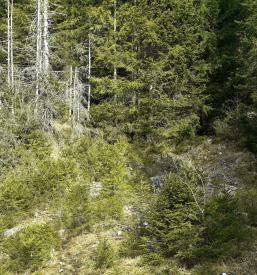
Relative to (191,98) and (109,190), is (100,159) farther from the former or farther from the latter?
(191,98)

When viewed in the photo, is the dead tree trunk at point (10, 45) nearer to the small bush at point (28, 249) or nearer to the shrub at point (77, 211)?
the shrub at point (77, 211)

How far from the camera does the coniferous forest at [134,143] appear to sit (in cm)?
1023

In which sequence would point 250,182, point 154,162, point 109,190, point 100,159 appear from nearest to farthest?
point 109,190 → point 250,182 → point 100,159 → point 154,162

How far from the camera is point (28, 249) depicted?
35.0ft

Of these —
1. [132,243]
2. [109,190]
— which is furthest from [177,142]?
[132,243]

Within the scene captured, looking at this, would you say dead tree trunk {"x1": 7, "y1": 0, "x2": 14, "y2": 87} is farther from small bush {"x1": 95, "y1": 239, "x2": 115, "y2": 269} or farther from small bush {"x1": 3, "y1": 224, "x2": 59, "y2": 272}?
small bush {"x1": 95, "y1": 239, "x2": 115, "y2": 269}

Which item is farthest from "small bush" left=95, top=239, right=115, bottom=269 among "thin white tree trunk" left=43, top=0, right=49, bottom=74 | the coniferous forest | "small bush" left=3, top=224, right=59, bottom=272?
"thin white tree trunk" left=43, top=0, right=49, bottom=74

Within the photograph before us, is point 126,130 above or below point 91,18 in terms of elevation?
below

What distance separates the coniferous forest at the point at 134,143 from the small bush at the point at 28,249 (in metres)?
0.04

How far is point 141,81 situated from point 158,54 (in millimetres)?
2250

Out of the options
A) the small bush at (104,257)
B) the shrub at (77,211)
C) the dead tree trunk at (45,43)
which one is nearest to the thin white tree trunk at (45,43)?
the dead tree trunk at (45,43)

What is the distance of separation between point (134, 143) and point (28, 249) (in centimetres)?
1095

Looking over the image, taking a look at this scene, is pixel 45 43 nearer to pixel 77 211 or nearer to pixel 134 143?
pixel 134 143

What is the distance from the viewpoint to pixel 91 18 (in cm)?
2323
